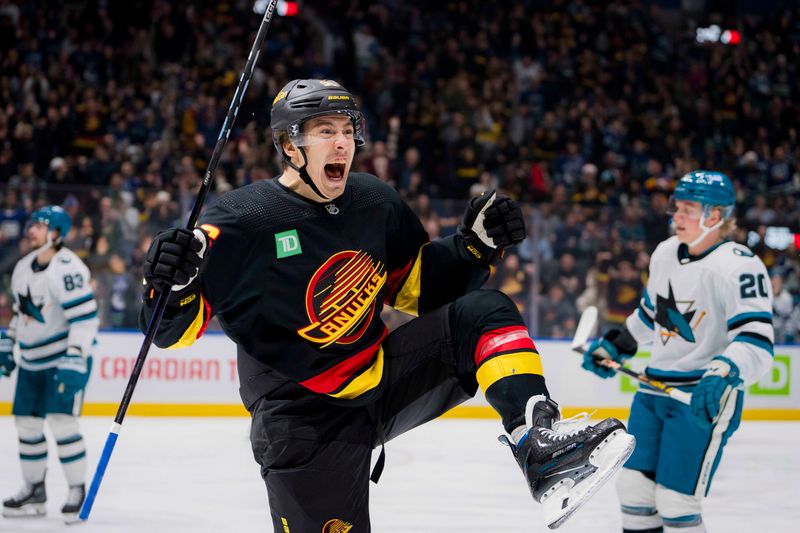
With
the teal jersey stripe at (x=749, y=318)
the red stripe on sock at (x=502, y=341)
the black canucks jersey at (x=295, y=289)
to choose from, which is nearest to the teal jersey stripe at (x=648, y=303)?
the teal jersey stripe at (x=749, y=318)

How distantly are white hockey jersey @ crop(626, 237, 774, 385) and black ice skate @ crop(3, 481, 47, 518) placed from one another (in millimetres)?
2994

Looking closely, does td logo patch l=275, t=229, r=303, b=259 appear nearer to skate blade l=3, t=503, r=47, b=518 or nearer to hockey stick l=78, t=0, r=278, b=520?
hockey stick l=78, t=0, r=278, b=520

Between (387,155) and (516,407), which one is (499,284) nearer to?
(387,155)

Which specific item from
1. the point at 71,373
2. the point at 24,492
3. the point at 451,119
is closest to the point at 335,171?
the point at 71,373

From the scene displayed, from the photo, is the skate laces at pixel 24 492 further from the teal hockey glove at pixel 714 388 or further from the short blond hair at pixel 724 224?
the short blond hair at pixel 724 224

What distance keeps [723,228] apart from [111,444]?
2370 millimetres

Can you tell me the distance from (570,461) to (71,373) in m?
3.50

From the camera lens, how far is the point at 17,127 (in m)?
10.2

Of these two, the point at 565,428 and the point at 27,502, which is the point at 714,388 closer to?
the point at 565,428

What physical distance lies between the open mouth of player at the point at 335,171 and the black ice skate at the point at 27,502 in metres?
3.24

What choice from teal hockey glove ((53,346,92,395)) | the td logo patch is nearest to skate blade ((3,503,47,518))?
teal hockey glove ((53,346,92,395))

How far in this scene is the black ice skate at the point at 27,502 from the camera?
5.14m

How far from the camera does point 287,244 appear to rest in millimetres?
2660

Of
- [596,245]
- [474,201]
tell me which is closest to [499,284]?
[596,245]
